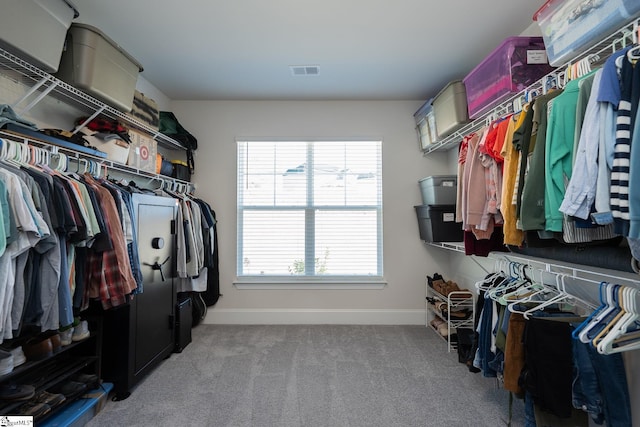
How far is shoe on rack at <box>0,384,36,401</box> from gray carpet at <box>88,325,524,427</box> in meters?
0.41

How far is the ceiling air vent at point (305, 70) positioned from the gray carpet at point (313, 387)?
8.44 ft

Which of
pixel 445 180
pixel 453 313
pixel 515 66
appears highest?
pixel 515 66

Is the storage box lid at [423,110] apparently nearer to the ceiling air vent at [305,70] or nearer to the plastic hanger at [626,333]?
the ceiling air vent at [305,70]

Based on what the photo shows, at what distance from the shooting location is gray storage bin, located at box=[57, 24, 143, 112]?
5.66 feet

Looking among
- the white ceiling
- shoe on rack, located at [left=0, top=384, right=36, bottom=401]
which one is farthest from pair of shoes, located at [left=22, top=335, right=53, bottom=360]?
the white ceiling

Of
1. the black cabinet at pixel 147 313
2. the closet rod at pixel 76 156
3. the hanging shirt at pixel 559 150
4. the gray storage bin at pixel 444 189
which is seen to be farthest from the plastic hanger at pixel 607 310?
the closet rod at pixel 76 156

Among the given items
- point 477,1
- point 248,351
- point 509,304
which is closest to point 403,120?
point 477,1

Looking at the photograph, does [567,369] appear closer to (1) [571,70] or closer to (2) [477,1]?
(1) [571,70]

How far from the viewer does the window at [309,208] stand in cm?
326

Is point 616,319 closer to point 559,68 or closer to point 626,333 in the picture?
point 626,333

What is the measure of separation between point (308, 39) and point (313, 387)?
8.49ft

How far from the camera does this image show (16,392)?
1381mm

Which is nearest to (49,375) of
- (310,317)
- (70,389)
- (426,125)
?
(70,389)

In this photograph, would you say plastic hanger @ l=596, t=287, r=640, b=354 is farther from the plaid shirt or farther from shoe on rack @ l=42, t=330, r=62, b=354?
shoe on rack @ l=42, t=330, r=62, b=354
